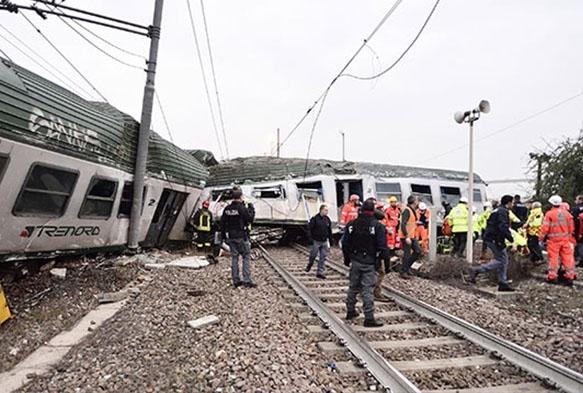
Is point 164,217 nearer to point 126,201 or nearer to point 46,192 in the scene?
point 126,201

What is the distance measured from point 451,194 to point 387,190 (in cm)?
319

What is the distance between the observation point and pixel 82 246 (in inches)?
287

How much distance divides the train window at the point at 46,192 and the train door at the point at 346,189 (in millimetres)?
10125

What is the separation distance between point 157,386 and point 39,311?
11.6ft

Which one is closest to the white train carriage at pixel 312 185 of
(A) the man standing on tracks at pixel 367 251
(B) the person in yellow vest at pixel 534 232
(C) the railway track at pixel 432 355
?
(B) the person in yellow vest at pixel 534 232

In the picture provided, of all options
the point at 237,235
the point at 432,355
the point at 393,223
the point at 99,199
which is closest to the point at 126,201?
the point at 99,199

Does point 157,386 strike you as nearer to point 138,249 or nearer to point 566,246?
point 138,249

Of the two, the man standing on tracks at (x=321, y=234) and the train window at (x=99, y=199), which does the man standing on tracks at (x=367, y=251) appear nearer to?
the man standing on tracks at (x=321, y=234)

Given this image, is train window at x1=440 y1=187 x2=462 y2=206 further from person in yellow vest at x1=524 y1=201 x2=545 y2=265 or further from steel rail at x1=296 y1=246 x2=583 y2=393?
steel rail at x1=296 y1=246 x2=583 y2=393

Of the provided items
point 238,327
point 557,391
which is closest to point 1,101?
point 238,327

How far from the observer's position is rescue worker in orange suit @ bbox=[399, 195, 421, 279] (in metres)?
7.40

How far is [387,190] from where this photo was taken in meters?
15.2

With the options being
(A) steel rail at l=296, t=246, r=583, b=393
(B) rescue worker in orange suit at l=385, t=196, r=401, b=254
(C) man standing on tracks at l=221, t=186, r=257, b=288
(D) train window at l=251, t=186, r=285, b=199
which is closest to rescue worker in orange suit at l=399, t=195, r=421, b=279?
(B) rescue worker in orange suit at l=385, t=196, r=401, b=254

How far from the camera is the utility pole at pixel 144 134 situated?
8.59 metres
